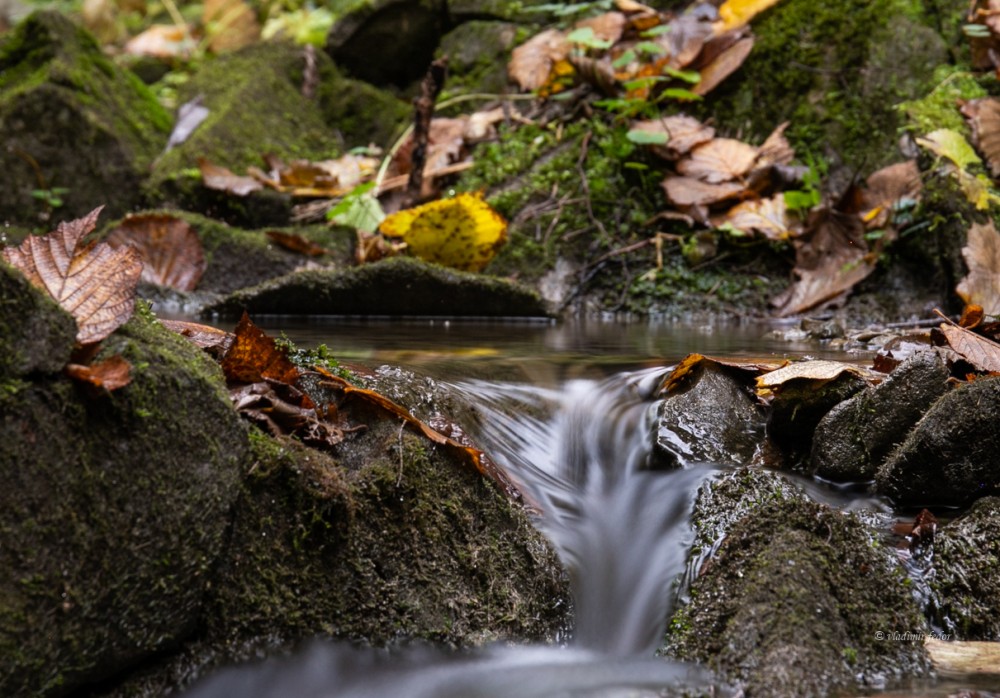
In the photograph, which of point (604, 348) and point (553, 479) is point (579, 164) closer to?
point (604, 348)

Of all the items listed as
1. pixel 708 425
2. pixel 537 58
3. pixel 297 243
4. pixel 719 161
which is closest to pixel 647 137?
pixel 719 161

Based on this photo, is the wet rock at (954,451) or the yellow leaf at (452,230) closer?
the wet rock at (954,451)

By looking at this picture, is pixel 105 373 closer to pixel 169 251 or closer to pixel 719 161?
pixel 169 251

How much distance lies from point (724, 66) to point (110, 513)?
5663mm

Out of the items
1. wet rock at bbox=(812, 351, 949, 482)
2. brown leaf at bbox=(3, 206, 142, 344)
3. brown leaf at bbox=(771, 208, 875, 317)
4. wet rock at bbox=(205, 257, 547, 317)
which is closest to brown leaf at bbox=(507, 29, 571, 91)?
brown leaf at bbox=(771, 208, 875, 317)

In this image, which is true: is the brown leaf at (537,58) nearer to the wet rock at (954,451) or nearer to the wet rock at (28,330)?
the wet rock at (954,451)

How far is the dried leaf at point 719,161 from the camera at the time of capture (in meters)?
5.56

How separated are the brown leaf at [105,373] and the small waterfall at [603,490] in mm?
1050

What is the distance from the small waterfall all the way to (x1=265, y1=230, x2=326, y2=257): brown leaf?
3278mm

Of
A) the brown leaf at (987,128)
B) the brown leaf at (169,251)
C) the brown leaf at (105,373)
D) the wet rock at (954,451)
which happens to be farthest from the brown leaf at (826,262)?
the brown leaf at (105,373)

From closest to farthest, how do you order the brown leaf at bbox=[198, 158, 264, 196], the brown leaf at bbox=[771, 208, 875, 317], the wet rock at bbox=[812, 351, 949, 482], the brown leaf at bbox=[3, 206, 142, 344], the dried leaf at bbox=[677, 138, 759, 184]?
1. the brown leaf at bbox=[3, 206, 142, 344]
2. the wet rock at bbox=[812, 351, 949, 482]
3. the brown leaf at bbox=[771, 208, 875, 317]
4. the dried leaf at bbox=[677, 138, 759, 184]
5. the brown leaf at bbox=[198, 158, 264, 196]

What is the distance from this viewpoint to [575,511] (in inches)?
91.7

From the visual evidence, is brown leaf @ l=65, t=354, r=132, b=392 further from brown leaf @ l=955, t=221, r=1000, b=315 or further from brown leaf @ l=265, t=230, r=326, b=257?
brown leaf @ l=265, t=230, r=326, b=257

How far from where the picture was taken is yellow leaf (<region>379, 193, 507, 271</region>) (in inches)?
193
